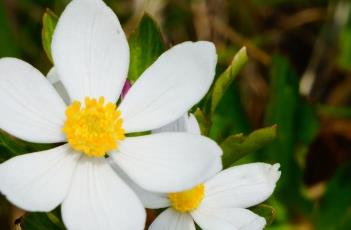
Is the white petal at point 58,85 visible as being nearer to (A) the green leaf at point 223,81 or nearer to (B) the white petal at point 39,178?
(B) the white petal at point 39,178

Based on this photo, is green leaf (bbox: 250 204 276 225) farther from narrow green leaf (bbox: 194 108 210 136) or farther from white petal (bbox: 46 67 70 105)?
white petal (bbox: 46 67 70 105)

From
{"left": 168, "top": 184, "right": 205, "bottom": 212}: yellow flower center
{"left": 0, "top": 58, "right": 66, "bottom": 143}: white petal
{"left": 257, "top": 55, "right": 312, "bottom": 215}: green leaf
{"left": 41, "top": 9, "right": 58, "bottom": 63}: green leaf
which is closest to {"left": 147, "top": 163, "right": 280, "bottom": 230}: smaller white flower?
{"left": 168, "top": 184, "right": 205, "bottom": 212}: yellow flower center

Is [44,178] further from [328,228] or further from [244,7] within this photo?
[244,7]

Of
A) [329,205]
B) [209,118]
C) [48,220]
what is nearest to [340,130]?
[329,205]

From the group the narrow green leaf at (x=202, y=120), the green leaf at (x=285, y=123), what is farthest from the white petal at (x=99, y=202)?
the green leaf at (x=285, y=123)

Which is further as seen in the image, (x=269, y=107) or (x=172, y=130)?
(x=269, y=107)
